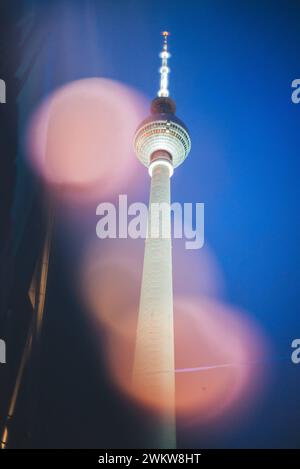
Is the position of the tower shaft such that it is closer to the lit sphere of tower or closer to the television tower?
the television tower

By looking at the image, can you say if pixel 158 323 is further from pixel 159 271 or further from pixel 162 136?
pixel 162 136

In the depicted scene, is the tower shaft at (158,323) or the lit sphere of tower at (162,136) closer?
the tower shaft at (158,323)

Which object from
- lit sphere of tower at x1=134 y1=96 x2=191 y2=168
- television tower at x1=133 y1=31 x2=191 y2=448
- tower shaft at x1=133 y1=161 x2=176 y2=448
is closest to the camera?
tower shaft at x1=133 y1=161 x2=176 y2=448

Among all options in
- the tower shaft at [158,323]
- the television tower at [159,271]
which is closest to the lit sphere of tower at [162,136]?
the television tower at [159,271]

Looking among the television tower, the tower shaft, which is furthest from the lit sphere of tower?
the tower shaft

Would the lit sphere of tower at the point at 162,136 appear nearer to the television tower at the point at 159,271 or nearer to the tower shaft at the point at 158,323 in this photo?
the television tower at the point at 159,271

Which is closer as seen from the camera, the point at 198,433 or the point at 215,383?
the point at 198,433
